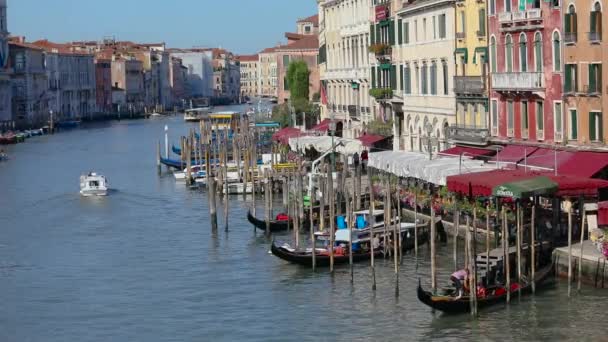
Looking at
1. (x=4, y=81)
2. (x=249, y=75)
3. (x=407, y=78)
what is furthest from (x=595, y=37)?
(x=249, y=75)

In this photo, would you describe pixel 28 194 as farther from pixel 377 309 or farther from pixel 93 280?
pixel 377 309

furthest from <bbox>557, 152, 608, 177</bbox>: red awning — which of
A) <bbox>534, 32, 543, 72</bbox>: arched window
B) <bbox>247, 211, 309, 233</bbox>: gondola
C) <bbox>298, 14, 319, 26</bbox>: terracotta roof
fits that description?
<bbox>298, 14, 319, 26</bbox>: terracotta roof

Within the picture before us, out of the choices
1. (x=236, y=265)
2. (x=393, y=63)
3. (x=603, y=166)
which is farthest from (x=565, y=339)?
(x=393, y=63)

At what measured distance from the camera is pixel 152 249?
2478cm

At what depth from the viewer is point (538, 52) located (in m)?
23.4

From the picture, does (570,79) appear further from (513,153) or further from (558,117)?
(513,153)

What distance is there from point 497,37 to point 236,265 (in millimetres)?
6066

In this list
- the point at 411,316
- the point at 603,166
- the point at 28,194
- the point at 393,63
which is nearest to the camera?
the point at 411,316

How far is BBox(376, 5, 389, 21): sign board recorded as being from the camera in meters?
33.1

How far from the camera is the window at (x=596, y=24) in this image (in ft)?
69.6

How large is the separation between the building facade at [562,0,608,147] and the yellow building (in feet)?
11.9

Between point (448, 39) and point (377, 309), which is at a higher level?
point (448, 39)

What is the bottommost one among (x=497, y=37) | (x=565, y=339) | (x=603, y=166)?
(x=565, y=339)

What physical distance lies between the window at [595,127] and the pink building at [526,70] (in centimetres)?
99
